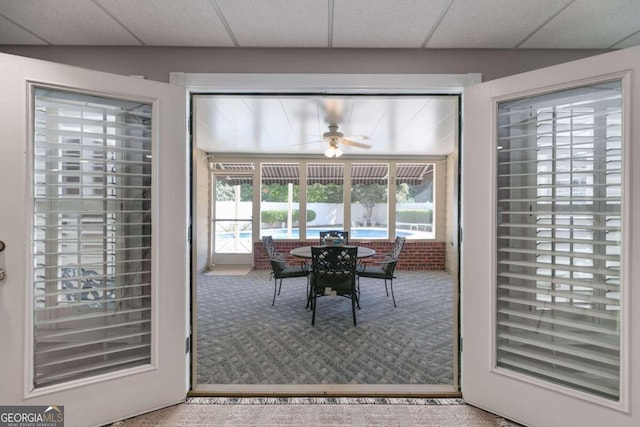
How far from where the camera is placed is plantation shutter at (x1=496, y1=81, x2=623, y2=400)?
1.47 metres

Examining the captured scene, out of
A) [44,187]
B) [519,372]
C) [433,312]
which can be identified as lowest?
[433,312]

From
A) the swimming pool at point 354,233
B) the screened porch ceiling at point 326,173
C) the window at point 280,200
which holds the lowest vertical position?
the swimming pool at point 354,233

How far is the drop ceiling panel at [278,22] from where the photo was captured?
1477mm

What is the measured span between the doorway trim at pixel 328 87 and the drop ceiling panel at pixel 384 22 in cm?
20

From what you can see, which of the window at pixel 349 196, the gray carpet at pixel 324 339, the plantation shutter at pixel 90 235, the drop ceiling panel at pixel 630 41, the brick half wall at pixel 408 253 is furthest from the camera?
the window at pixel 349 196

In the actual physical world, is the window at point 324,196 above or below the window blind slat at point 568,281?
above

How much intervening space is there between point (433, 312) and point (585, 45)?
3.05m

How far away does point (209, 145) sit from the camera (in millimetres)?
5465

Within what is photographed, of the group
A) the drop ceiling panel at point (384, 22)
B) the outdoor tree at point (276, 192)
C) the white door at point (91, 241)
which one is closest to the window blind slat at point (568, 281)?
the drop ceiling panel at point (384, 22)

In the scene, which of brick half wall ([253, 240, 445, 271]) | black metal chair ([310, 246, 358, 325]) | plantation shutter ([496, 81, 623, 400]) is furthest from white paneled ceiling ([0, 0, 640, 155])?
brick half wall ([253, 240, 445, 271])

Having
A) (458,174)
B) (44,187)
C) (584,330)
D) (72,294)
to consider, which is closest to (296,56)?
(458,174)

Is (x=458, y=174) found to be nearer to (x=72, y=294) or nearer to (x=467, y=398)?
(x=467, y=398)

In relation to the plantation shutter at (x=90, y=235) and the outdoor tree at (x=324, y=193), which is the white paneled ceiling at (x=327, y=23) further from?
the outdoor tree at (x=324, y=193)

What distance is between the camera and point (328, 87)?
74.2 inches
